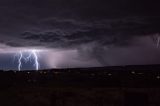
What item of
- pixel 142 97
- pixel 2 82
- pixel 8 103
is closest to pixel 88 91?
pixel 142 97

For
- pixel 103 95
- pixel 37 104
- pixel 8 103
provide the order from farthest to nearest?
pixel 8 103 → pixel 37 104 → pixel 103 95

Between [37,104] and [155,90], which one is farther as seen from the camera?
[37,104]

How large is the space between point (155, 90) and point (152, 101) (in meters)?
0.73

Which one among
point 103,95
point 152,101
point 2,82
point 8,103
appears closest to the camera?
point 152,101

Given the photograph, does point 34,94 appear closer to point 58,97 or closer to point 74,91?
point 58,97

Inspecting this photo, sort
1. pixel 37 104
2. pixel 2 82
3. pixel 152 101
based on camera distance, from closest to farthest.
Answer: pixel 152 101 → pixel 37 104 → pixel 2 82

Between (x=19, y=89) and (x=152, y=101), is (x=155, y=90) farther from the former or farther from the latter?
(x=19, y=89)

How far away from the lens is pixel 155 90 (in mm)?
16703

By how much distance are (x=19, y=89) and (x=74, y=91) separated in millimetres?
4537

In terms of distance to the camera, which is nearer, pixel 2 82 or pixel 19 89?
pixel 19 89

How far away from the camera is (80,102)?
60.0 ft

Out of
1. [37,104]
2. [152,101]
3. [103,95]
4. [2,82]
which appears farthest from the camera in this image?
[2,82]

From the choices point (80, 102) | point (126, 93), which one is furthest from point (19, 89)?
point (126, 93)

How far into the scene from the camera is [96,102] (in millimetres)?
17828
